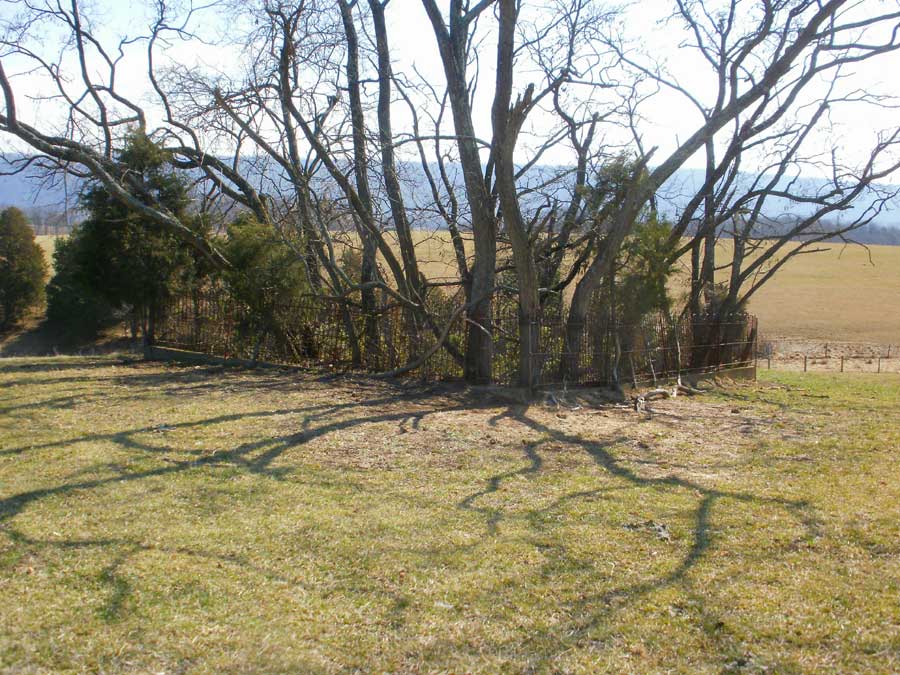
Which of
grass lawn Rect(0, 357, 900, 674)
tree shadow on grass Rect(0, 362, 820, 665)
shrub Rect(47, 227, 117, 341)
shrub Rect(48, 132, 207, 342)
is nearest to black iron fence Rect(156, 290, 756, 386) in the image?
shrub Rect(48, 132, 207, 342)

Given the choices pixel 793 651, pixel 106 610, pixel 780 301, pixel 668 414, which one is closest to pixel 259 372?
pixel 668 414

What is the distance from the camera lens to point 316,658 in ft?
12.3

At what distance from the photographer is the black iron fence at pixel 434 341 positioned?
486 inches

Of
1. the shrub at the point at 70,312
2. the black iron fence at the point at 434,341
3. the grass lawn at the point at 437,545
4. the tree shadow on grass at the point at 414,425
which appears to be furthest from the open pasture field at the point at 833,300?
the grass lawn at the point at 437,545

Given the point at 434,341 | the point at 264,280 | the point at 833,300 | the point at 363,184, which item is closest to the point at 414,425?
the point at 434,341

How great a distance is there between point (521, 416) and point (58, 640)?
726 centimetres

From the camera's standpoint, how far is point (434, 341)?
516 inches

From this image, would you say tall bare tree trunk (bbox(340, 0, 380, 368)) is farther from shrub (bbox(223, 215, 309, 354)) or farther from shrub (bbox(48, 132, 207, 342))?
shrub (bbox(48, 132, 207, 342))

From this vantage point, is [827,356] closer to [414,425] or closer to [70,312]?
[414,425]

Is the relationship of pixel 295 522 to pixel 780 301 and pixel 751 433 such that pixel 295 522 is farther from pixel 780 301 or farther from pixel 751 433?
pixel 780 301

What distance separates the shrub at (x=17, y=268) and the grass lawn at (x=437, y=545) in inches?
1182

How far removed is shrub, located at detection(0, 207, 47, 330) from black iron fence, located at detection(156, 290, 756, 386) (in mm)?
22897

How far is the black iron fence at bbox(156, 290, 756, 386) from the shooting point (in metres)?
12.3

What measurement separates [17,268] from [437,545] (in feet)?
119
